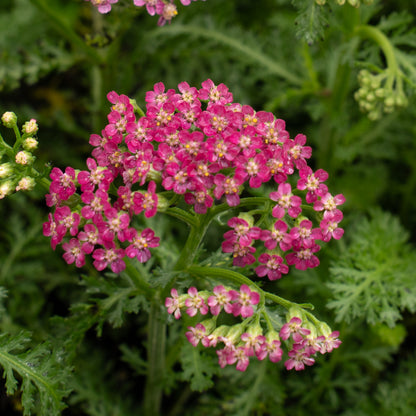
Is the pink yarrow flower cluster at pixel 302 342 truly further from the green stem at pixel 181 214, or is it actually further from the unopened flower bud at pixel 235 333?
the green stem at pixel 181 214

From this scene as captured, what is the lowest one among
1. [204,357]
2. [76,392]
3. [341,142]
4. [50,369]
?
[76,392]

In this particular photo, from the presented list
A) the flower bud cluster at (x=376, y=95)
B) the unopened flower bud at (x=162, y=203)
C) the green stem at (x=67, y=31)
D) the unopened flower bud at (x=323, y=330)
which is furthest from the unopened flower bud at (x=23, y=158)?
the flower bud cluster at (x=376, y=95)

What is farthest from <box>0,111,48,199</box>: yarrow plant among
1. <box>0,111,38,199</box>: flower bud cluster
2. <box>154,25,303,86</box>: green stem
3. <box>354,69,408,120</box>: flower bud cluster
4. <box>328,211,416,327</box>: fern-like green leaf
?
<box>154,25,303,86</box>: green stem

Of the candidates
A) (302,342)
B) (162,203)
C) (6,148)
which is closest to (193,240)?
(162,203)

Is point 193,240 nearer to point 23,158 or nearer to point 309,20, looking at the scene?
point 23,158

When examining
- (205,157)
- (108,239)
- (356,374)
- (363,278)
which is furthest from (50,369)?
(356,374)

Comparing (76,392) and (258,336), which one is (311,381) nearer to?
(76,392)

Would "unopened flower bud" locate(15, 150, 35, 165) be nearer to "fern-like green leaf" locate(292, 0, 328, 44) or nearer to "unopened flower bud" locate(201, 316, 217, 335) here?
"unopened flower bud" locate(201, 316, 217, 335)
